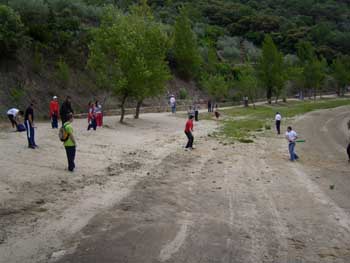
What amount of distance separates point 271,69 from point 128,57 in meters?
38.8

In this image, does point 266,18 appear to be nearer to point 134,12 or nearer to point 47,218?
point 134,12

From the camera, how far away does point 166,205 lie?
39.1 ft

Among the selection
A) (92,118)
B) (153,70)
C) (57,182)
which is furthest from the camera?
(153,70)

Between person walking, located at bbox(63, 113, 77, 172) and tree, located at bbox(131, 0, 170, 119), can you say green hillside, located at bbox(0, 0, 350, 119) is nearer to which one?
tree, located at bbox(131, 0, 170, 119)

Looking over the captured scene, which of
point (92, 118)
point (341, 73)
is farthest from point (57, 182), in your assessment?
point (341, 73)

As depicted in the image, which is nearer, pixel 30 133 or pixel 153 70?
pixel 30 133

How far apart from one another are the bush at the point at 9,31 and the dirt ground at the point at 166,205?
1616 cm

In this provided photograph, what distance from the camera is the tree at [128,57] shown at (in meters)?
31.9

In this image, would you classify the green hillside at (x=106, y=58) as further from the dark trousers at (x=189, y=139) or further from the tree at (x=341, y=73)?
the dark trousers at (x=189, y=139)

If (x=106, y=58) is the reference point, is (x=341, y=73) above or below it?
above

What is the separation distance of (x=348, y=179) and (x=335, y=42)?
11522 centimetres

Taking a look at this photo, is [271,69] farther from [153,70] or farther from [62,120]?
[62,120]

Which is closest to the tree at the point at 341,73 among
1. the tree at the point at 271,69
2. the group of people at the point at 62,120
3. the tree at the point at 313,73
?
the tree at the point at 313,73

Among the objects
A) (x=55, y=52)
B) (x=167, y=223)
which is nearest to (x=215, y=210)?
(x=167, y=223)
